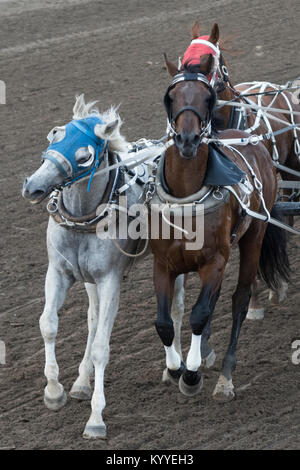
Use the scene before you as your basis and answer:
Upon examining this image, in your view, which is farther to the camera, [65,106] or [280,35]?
[280,35]

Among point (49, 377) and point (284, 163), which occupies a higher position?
point (284, 163)

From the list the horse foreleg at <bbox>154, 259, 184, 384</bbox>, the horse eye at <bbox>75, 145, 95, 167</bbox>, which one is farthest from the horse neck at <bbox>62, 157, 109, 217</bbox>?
the horse foreleg at <bbox>154, 259, 184, 384</bbox>

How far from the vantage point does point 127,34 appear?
46.6 ft

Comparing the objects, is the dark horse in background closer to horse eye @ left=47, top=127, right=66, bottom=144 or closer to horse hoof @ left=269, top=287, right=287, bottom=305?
horse hoof @ left=269, top=287, right=287, bottom=305

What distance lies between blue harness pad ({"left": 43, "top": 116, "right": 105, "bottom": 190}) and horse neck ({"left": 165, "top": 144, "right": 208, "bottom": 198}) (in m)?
0.47

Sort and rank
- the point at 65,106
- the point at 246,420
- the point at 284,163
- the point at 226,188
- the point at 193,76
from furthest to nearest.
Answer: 1. the point at 65,106
2. the point at 284,163
3. the point at 246,420
4. the point at 226,188
5. the point at 193,76

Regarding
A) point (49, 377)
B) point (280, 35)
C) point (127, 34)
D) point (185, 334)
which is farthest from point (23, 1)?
point (49, 377)

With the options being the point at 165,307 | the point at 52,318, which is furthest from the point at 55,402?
the point at 165,307

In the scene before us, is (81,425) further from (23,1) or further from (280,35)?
(23,1)

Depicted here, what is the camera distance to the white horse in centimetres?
536

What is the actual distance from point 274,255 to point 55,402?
2.11m

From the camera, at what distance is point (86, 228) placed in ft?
17.9

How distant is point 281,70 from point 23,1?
18.9 ft

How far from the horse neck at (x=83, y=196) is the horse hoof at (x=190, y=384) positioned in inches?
47.9
